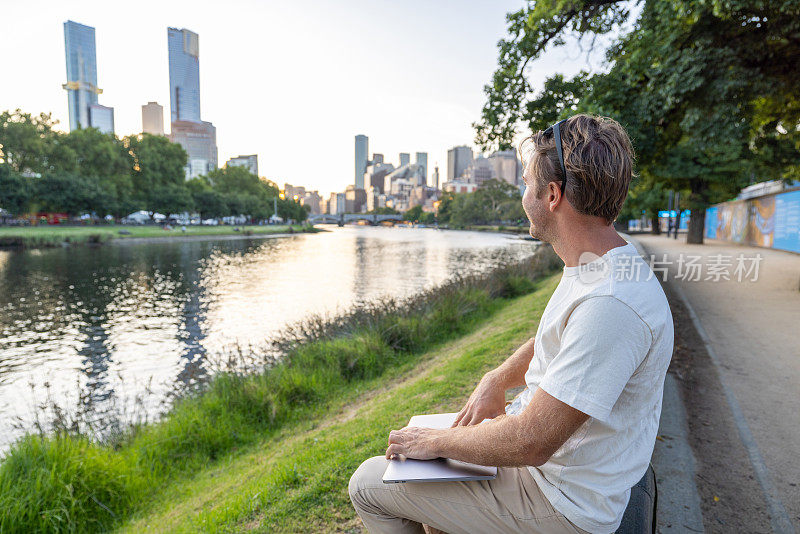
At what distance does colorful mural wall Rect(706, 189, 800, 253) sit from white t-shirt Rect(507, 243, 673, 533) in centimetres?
2365

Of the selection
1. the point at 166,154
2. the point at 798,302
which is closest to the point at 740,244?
the point at 798,302

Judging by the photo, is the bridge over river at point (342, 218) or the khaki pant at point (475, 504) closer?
the khaki pant at point (475, 504)

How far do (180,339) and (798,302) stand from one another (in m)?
13.8

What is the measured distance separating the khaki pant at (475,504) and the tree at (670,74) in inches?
267

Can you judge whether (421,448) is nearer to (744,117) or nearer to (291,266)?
(744,117)

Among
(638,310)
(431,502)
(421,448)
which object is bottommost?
(431,502)

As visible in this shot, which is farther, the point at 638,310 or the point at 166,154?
the point at 166,154

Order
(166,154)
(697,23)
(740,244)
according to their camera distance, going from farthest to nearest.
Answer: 1. (166,154)
2. (740,244)
3. (697,23)

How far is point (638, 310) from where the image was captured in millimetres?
1151

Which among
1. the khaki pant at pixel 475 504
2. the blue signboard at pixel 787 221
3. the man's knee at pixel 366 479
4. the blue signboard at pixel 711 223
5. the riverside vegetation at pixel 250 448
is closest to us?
the khaki pant at pixel 475 504

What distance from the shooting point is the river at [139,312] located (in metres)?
8.71

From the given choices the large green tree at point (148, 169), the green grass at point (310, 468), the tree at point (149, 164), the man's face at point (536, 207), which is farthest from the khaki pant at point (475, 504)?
the tree at point (149, 164)

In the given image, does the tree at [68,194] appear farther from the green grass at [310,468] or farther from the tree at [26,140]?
the green grass at [310,468]

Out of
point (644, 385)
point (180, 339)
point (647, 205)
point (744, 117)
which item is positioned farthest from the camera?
point (647, 205)
